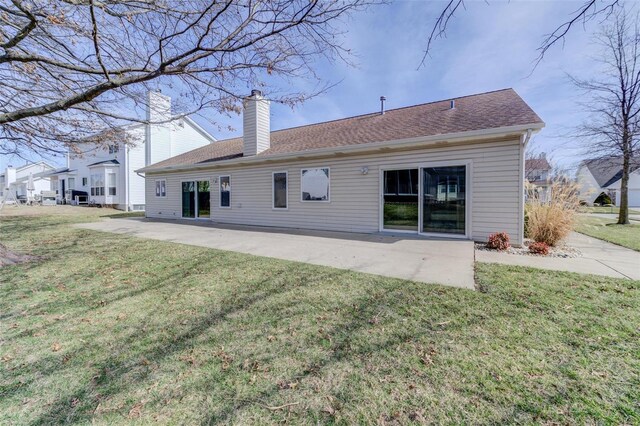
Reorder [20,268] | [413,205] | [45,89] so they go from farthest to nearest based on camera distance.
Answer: [413,205]
[45,89]
[20,268]

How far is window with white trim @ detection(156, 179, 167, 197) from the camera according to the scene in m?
15.4

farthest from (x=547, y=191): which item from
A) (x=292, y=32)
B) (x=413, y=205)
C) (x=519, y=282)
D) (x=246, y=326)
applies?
(x=246, y=326)

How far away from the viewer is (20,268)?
5.30m

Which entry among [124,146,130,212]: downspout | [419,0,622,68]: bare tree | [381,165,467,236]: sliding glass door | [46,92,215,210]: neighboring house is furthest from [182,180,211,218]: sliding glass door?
[419,0,622,68]: bare tree

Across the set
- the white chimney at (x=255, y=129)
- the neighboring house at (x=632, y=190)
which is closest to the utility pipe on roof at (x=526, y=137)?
the white chimney at (x=255, y=129)

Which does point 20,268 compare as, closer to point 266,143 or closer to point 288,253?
point 288,253

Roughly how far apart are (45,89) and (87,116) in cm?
103

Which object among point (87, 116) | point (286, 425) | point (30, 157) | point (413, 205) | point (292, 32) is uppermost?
point (292, 32)

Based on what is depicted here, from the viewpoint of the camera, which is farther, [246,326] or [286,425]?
[246,326]

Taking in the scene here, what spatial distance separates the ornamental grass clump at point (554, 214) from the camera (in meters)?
7.05

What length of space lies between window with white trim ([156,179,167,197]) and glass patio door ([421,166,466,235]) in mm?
13635

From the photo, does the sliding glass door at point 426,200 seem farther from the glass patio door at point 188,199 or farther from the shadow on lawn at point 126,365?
the glass patio door at point 188,199

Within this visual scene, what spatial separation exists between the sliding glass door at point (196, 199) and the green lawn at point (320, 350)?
30.9ft

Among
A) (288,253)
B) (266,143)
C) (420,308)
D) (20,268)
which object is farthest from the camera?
(266,143)
